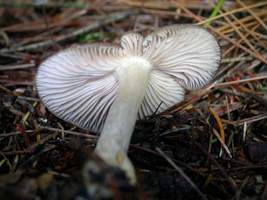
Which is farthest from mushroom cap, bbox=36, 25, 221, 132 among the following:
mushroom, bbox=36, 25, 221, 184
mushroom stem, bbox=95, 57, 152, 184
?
mushroom stem, bbox=95, 57, 152, 184

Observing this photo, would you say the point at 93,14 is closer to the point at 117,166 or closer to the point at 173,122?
the point at 173,122

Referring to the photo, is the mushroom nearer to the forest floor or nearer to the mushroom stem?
the mushroom stem

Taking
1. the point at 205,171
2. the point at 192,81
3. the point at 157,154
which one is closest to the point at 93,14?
the point at 192,81

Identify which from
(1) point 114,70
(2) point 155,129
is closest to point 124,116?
(2) point 155,129

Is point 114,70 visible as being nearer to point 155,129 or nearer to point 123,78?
point 123,78

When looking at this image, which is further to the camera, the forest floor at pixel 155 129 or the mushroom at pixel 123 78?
the mushroom at pixel 123 78

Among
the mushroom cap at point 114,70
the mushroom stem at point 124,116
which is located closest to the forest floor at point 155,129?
the mushroom stem at point 124,116

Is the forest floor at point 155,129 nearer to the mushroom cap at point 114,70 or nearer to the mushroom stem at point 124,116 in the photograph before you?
the mushroom stem at point 124,116
